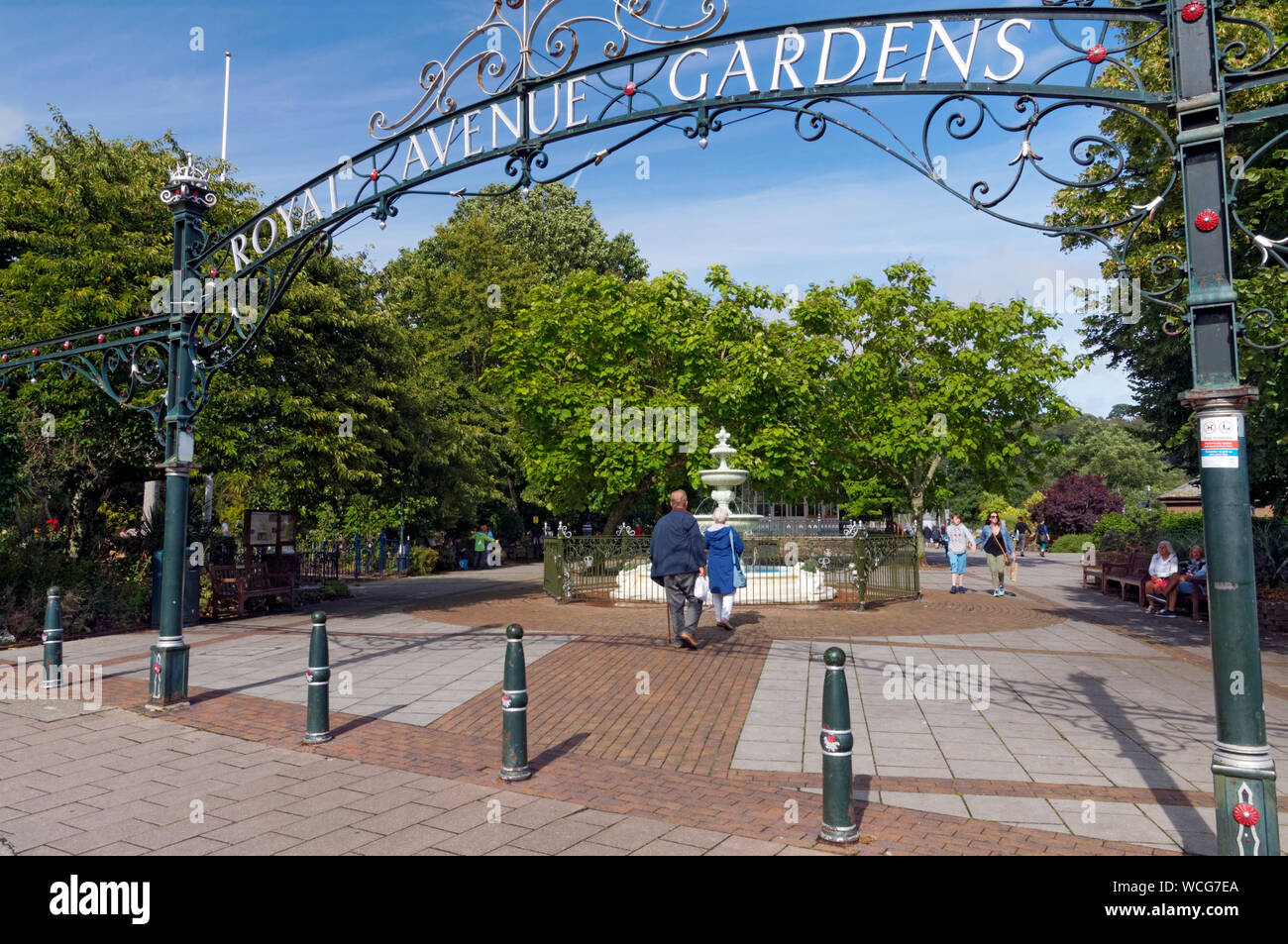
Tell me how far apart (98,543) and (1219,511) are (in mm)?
17692

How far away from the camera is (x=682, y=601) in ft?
35.5

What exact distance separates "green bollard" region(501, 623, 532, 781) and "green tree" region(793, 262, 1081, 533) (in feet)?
79.9

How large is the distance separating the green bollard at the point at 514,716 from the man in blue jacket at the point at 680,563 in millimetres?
4671

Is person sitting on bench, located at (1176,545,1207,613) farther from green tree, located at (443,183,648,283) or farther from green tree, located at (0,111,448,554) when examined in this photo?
green tree, located at (443,183,648,283)

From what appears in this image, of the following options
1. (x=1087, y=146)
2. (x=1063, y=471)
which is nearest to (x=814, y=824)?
(x=1087, y=146)

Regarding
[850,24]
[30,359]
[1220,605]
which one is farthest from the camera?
[30,359]

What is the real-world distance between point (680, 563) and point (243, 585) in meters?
9.17

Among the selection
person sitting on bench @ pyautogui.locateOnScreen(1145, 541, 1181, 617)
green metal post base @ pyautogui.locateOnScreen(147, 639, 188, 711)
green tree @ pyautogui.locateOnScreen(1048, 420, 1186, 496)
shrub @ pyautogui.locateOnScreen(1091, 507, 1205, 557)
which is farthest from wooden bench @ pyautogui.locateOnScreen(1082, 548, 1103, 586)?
green tree @ pyautogui.locateOnScreen(1048, 420, 1186, 496)

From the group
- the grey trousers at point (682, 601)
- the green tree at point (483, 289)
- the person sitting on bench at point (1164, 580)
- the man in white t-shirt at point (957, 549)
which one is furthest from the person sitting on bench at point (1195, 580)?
the green tree at point (483, 289)

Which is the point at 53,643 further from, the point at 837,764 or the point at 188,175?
the point at 837,764

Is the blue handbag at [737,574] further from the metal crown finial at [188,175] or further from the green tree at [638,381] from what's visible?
the metal crown finial at [188,175]

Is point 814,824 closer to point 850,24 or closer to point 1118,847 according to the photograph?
point 1118,847

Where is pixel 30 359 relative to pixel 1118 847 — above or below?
above

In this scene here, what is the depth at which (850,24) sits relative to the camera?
6.27m
